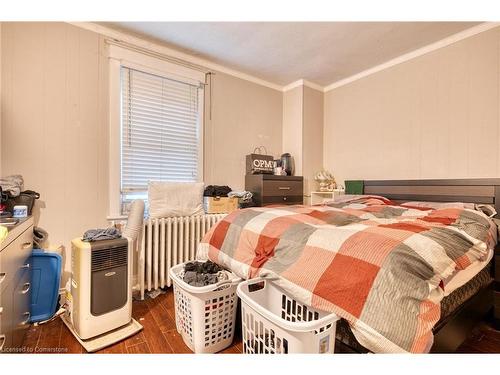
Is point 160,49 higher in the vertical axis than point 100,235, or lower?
higher

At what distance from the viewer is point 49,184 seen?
2.05 meters

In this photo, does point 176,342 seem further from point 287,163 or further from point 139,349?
point 287,163

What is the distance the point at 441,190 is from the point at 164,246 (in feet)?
9.28

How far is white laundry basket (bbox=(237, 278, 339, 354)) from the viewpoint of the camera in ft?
3.08

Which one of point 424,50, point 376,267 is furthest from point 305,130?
point 376,267

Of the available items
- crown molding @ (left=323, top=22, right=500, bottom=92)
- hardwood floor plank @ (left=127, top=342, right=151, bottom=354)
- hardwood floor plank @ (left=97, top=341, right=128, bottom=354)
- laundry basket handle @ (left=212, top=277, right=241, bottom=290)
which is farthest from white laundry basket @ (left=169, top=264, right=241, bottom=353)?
crown molding @ (left=323, top=22, right=500, bottom=92)

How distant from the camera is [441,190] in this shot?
244 cm

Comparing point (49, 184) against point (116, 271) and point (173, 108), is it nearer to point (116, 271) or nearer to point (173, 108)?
point (116, 271)

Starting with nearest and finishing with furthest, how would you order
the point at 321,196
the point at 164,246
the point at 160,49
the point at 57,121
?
1. the point at 57,121
2. the point at 164,246
3. the point at 160,49
4. the point at 321,196

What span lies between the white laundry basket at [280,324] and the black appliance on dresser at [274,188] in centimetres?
167

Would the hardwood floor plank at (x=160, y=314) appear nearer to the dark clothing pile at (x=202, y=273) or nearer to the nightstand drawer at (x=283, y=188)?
the dark clothing pile at (x=202, y=273)

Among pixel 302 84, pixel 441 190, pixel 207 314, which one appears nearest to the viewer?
pixel 207 314
